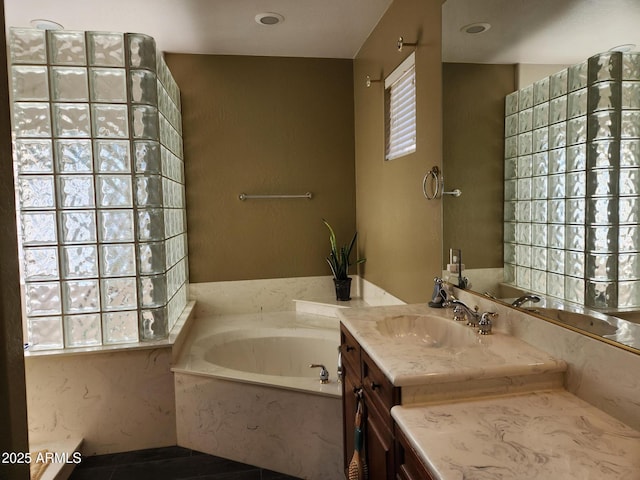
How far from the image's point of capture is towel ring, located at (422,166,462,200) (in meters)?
1.82

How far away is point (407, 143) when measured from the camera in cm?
237

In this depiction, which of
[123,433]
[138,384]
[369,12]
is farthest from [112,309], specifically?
[369,12]

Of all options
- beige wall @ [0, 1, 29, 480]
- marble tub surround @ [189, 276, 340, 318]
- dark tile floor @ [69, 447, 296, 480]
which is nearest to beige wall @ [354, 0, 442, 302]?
marble tub surround @ [189, 276, 340, 318]

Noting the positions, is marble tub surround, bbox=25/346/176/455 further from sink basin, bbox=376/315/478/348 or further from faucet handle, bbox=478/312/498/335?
faucet handle, bbox=478/312/498/335

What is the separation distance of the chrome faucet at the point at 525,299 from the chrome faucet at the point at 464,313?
14cm

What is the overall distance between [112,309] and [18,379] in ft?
4.42

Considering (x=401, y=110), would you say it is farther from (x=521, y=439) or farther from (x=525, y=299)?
(x=521, y=439)

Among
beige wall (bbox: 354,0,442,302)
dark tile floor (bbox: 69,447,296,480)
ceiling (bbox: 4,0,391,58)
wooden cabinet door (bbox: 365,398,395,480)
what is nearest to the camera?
wooden cabinet door (bbox: 365,398,395,480)

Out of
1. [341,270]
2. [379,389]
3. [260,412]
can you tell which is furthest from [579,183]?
[341,270]

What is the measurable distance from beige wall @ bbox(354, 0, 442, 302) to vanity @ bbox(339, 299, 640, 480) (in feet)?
2.20

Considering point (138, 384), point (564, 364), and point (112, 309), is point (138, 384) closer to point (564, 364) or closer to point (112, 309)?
point (112, 309)

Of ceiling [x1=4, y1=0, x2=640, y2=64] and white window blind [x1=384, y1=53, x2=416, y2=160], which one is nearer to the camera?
ceiling [x1=4, y1=0, x2=640, y2=64]

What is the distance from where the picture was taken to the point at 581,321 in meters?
1.13

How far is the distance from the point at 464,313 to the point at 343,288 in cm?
181
